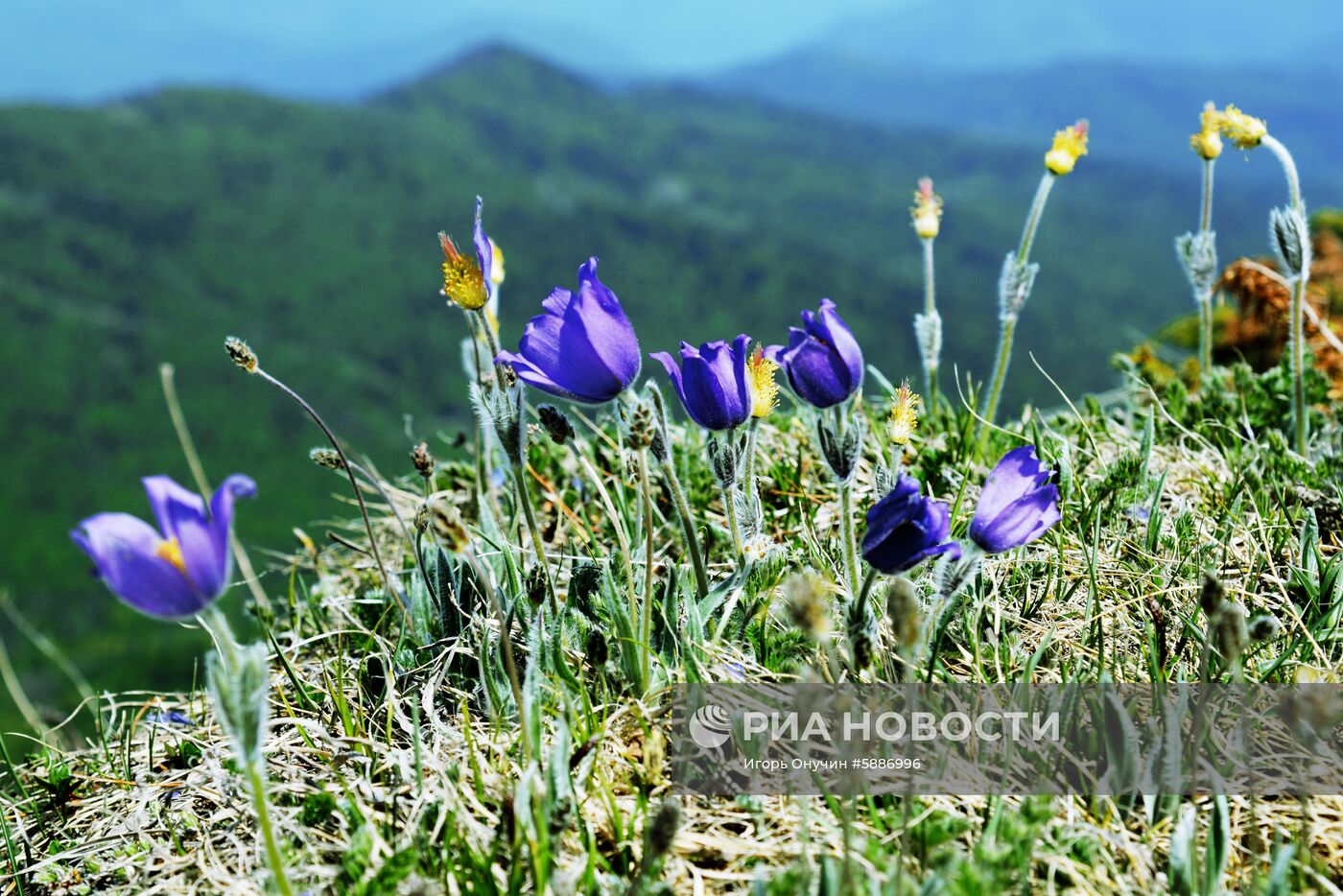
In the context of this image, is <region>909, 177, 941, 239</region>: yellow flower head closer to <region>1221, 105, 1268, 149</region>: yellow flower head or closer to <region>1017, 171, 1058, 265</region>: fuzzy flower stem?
<region>1017, 171, 1058, 265</region>: fuzzy flower stem

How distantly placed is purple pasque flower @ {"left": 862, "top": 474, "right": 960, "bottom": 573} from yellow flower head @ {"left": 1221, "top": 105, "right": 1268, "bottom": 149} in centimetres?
197

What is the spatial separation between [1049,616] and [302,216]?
524 ft

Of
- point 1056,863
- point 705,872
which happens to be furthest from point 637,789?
point 1056,863

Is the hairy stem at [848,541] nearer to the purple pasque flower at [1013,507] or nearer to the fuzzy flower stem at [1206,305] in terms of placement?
the purple pasque flower at [1013,507]

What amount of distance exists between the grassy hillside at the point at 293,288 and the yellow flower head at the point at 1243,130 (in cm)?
7514

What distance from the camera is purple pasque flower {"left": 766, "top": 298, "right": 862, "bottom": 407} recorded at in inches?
80.1

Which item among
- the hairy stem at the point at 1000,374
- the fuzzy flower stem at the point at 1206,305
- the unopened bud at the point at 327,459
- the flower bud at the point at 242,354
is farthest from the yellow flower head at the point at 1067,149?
the flower bud at the point at 242,354

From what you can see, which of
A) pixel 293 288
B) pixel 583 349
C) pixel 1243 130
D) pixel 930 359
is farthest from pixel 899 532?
pixel 293 288

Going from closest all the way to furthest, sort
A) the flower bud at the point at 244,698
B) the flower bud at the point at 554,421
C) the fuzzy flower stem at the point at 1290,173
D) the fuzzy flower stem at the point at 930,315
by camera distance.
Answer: the flower bud at the point at 244,698, the flower bud at the point at 554,421, the fuzzy flower stem at the point at 1290,173, the fuzzy flower stem at the point at 930,315

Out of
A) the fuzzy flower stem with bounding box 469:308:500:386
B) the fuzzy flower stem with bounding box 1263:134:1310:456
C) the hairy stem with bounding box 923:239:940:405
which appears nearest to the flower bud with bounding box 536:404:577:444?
the fuzzy flower stem with bounding box 469:308:500:386

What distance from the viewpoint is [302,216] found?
14775 centimetres

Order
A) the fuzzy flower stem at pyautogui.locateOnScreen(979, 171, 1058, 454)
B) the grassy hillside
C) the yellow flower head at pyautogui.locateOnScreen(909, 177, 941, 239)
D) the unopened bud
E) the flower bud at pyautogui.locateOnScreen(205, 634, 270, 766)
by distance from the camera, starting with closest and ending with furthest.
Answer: the flower bud at pyautogui.locateOnScreen(205, 634, 270, 766)
the unopened bud
the fuzzy flower stem at pyautogui.locateOnScreen(979, 171, 1058, 454)
the yellow flower head at pyautogui.locateOnScreen(909, 177, 941, 239)
the grassy hillside

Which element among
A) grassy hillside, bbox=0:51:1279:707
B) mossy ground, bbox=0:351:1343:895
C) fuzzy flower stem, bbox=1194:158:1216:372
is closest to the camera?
mossy ground, bbox=0:351:1343:895

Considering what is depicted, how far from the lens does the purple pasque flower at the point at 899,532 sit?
6.14ft
